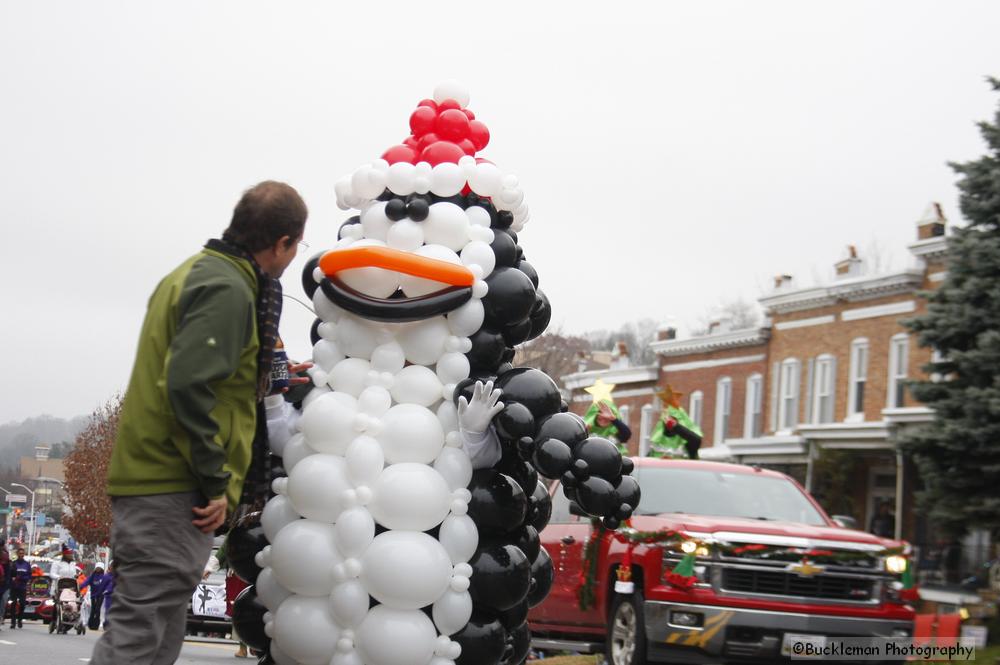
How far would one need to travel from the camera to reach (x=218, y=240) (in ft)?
15.1

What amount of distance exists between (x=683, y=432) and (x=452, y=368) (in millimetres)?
8084

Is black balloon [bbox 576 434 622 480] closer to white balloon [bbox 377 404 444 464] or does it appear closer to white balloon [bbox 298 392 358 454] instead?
white balloon [bbox 377 404 444 464]

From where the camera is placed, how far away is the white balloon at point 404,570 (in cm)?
491

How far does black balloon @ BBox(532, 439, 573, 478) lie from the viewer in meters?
5.24

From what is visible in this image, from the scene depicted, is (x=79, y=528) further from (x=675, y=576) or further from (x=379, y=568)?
(x=379, y=568)

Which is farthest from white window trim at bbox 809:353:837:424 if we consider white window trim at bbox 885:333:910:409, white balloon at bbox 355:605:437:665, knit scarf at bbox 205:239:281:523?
knit scarf at bbox 205:239:281:523

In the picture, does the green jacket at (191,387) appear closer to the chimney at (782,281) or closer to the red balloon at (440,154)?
the red balloon at (440,154)

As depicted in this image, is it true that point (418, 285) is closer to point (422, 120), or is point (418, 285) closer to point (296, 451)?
point (296, 451)

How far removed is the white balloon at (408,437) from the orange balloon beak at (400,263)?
1.79 feet

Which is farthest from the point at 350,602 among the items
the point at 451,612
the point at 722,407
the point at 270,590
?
the point at 722,407

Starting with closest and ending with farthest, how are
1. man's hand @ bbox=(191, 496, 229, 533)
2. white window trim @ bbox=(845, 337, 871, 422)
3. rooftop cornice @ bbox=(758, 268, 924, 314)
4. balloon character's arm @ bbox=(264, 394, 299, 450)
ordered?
man's hand @ bbox=(191, 496, 229, 533) → balloon character's arm @ bbox=(264, 394, 299, 450) → rooftop cornice @ bbox=(758, 268, 924, 314) → white window trim @ bbox=(845, 337, 871, 422)

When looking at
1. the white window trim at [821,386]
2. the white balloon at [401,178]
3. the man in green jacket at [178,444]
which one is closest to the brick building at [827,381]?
the white window trim at [821,386]

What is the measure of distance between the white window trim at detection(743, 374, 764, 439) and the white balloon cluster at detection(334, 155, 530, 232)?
33.2 metres

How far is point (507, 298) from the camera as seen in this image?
5457 millimetres
